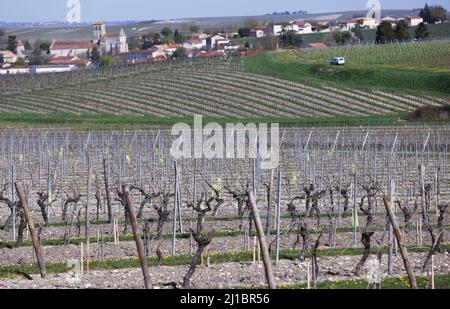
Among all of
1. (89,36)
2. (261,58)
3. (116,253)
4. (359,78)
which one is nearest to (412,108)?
(359,78)

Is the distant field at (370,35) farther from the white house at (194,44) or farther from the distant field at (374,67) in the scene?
the distant field at (374,67)

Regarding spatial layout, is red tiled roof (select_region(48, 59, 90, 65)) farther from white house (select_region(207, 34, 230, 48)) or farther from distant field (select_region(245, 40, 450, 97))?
distant field (select_region(245, 40, 450, 97))

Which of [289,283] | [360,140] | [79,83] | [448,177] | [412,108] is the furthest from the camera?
[79,83]

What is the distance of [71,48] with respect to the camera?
131 metres

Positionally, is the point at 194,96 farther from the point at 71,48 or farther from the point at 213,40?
the point at 71,48

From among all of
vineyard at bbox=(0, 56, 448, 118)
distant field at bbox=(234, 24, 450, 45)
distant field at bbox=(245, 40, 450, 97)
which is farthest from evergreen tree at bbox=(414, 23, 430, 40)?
vineyard at bbox=(0, 56, 448, 118)

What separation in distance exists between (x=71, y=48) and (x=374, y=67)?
7244cm

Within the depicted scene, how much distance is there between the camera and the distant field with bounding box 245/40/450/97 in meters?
57.8

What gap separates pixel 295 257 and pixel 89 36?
5618 inches

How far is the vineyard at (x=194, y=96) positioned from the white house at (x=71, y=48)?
56.8 m

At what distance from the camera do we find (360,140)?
38188 mm

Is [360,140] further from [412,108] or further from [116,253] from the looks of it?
[116,253]

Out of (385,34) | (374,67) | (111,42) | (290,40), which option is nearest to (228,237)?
(374,67)

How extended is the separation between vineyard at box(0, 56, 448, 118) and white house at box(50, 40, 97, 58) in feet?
186
